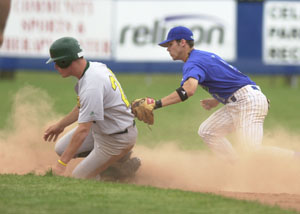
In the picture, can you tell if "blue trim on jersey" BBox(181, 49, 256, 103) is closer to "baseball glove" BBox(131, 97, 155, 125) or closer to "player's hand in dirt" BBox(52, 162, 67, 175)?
"baseball glove" BBox(131, 97, 155, 125)

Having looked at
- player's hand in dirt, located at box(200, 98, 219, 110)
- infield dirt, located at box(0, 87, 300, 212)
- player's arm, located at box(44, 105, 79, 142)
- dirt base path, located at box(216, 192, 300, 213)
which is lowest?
infield dirt, located at box(0, 87, 300, 212)

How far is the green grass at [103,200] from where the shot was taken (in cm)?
498

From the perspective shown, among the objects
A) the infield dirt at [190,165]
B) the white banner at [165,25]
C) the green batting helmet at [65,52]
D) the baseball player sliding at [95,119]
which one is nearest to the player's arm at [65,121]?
the baseball player sliding at [95,119]

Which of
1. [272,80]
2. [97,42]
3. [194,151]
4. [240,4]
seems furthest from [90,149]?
[272,80]

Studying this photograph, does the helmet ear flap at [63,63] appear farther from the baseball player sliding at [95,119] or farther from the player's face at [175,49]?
the player's face at [175,49]

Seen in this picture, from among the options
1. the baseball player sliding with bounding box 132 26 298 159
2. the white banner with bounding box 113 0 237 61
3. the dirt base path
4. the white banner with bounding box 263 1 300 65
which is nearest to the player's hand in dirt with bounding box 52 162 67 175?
the baseball player sliding with bounding box 132 26 298 159

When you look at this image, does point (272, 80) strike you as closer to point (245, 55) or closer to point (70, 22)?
point (245, 55)

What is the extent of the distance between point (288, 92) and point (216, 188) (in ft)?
43.7

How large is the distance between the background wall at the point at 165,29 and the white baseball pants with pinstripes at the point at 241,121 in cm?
1323

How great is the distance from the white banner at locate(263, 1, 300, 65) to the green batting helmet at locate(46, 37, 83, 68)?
15.4 metres

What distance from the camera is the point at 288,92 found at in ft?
64.0

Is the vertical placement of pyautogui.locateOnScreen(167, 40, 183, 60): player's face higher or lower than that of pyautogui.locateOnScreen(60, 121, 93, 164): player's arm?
higher

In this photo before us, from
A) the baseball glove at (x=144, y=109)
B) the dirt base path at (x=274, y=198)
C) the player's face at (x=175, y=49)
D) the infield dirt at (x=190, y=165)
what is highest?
the player's face at (x=175, y=49)

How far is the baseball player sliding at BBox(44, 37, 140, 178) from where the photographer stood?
6094 millimetres
